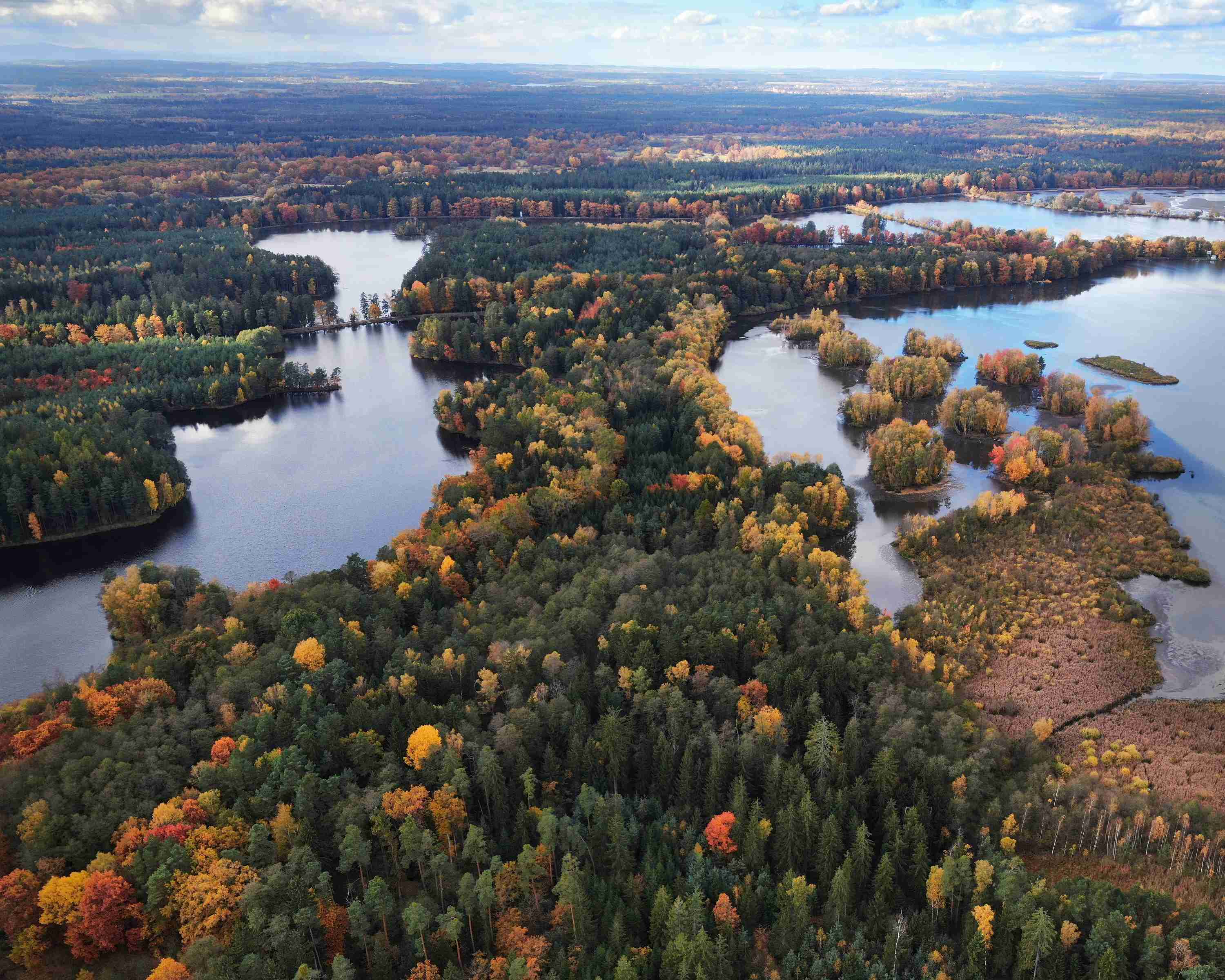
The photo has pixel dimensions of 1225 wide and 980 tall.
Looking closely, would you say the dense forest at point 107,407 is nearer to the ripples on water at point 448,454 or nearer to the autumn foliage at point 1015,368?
the ripples on water at point 448,454

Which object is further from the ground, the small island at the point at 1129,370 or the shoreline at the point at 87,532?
the small island at the point at 1129,370

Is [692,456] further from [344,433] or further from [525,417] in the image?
[344,433]

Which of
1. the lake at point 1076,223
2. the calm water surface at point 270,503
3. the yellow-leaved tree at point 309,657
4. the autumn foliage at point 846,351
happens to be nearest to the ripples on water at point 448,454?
the calm water surface at point 270,503

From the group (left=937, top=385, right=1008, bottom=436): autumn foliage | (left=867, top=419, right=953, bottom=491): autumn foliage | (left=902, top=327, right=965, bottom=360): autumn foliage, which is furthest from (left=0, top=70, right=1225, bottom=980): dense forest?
(left=902, top=327, right=965, bottom=360): autumn foliage

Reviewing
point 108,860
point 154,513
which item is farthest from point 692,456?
point 108,860

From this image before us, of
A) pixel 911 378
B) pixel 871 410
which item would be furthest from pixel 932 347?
pixel 871 410

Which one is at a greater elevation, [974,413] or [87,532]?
[974,413]

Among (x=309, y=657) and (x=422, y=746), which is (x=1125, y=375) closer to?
(x=422, y=746)
